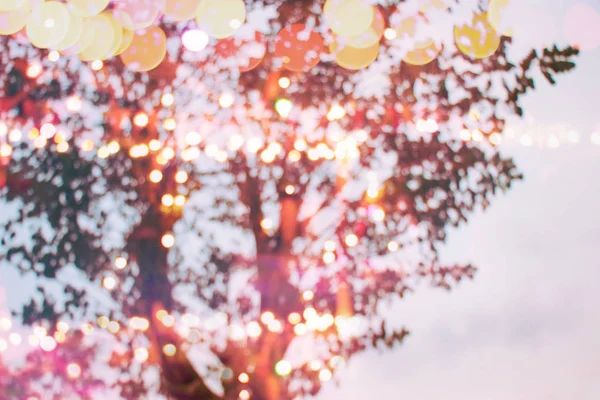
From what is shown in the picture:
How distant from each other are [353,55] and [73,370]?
456 centimetres

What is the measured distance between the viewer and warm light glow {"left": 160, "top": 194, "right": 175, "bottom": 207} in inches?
281

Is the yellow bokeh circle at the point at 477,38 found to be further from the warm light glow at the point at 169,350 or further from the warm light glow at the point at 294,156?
the warm light glow at the point at 169,350

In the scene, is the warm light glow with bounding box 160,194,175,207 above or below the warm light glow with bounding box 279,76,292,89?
below

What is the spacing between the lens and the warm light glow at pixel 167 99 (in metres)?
7.36

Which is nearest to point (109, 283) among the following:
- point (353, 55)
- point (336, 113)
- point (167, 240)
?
point (167, 240)

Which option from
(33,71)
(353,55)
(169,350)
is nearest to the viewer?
(169,350)

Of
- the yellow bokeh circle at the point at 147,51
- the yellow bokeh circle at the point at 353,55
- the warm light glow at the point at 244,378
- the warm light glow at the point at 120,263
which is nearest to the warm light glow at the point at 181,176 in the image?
the warm light glow at the point at 120,263

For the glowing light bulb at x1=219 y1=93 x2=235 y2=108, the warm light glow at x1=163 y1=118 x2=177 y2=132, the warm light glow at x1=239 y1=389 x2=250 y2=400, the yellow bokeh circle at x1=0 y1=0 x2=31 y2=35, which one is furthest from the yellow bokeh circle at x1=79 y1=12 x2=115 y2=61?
the warm light glow at x1=239 y1=389 x2=250 y2=400

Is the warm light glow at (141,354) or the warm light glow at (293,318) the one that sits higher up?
the warm light glow at (293,318)

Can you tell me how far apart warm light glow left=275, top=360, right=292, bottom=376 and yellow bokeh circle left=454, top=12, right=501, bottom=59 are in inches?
143

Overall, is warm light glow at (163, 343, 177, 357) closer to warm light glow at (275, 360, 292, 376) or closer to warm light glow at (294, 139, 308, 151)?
warm light glow at (275, 360, 292, 376)

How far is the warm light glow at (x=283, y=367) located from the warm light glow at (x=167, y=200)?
6.40ft

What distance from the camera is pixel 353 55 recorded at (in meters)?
7.56

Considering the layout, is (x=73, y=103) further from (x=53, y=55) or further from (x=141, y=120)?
(x=141, y=120)
